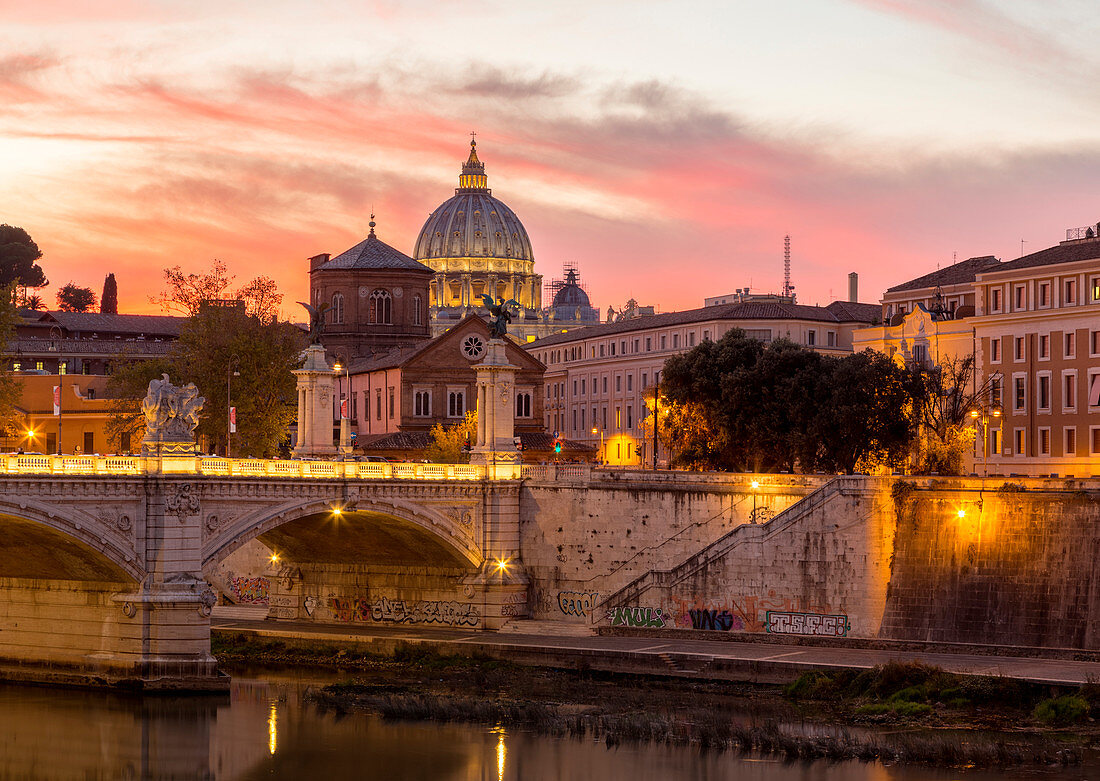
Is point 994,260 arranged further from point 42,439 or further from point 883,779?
point 883,779

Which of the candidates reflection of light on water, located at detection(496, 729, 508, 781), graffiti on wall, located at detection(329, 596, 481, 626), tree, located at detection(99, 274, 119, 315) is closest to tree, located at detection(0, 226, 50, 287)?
tree, located at detection(99, 274, 119, 315)

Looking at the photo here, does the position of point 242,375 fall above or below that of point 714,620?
above

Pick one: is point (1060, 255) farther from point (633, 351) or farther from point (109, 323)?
point (109, 323)

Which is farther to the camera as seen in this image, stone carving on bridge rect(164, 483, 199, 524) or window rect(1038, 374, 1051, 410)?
window rect(1038, 374, 1051, 410)

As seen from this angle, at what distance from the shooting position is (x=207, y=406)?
9762 cm

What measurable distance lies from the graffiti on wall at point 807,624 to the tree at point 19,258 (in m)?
114

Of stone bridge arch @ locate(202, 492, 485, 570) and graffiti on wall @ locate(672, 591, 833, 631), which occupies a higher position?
stone bridge arch @ locate(202, 492, 485, 570)

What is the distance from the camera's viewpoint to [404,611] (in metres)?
77.1

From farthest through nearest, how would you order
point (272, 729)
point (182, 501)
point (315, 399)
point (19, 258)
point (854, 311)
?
point (19, 258) < point (854, 311) < point (315, 399) < point (182, 501) < point (272, 729)

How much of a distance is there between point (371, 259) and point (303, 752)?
8558 cm

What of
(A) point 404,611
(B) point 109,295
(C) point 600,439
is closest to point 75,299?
(B) point 109,295

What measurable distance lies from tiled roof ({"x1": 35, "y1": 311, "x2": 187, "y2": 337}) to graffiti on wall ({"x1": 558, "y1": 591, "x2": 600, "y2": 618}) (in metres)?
77.5

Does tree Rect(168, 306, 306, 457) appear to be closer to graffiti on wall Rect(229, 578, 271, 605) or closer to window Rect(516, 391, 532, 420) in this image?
graffiti on wall Rect(229, 578, 271, 605)

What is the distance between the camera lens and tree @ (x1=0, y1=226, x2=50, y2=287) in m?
168
